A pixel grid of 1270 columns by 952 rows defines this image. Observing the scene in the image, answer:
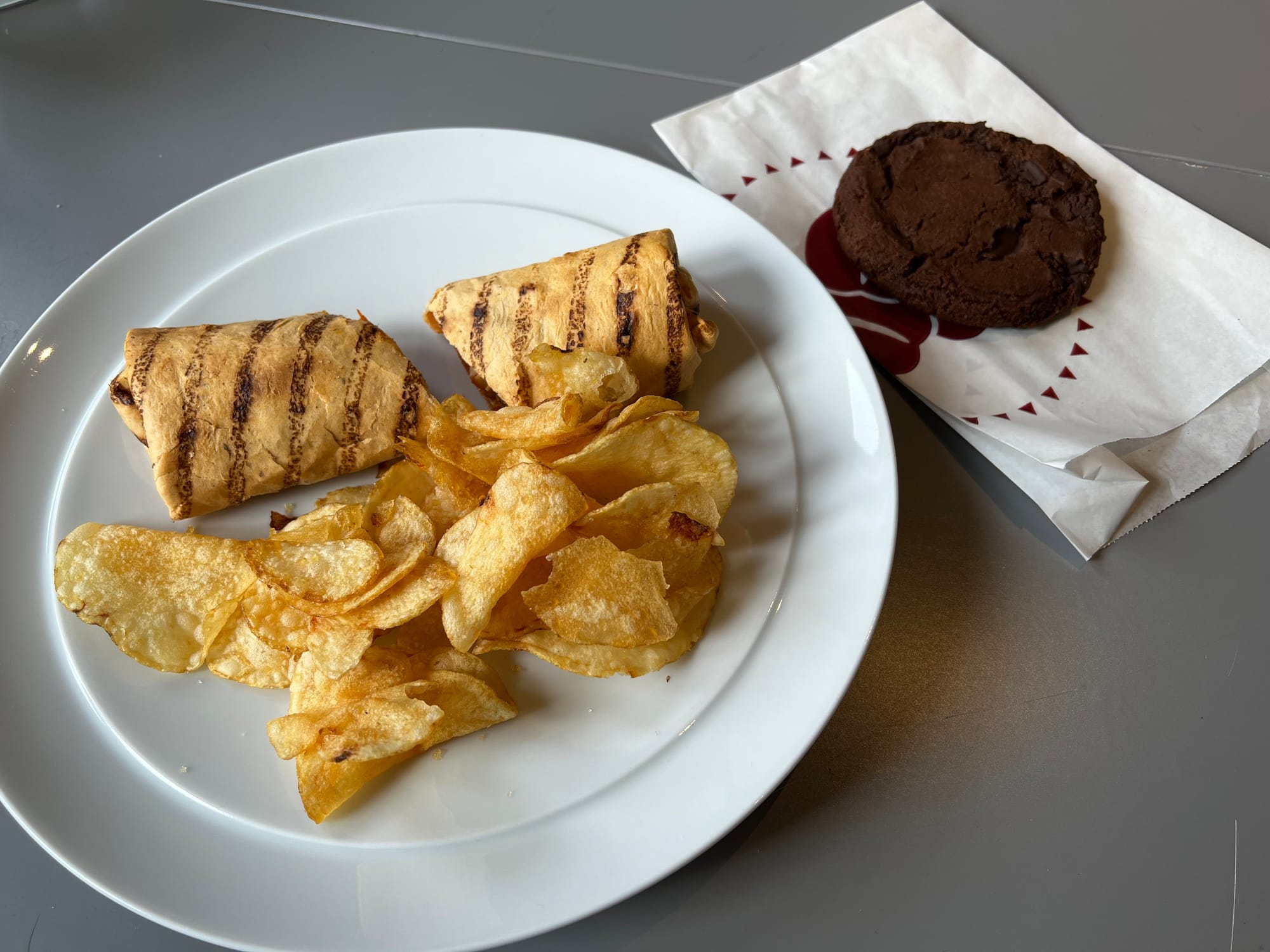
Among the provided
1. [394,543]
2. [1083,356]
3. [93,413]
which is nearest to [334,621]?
[394,543]

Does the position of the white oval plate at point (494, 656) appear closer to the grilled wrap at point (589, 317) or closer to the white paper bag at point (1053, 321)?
the grilled wrap at point (589, 317)

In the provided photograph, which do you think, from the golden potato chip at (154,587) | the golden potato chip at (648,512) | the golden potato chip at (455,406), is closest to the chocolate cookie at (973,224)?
the golden potato chip at (648,512)

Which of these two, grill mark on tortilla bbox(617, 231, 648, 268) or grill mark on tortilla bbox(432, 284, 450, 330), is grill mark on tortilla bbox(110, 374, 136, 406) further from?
grill mark on tortilla bbox(617, 231, 648, 268)

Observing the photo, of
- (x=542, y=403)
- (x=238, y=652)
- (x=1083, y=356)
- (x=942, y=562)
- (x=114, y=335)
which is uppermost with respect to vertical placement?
(x=114, y=335)

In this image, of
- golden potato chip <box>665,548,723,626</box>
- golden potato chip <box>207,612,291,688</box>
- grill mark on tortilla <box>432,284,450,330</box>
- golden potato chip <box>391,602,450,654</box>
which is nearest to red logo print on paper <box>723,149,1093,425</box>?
golden potato chip <box>665,548,723,626</box>

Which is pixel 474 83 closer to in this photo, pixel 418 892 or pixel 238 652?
pixel 238 652

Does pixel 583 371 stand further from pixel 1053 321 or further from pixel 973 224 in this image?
pixel 1053 321

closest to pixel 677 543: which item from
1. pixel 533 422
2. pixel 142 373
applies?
pixel 533 422
